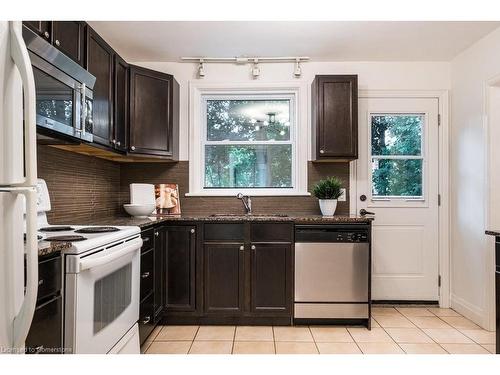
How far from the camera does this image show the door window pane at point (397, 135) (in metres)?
3.69

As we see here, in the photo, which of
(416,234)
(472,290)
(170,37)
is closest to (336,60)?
(170,37)

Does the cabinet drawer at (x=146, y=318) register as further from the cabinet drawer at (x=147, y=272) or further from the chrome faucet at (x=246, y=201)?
the chrome faucet at (x=246, y=201)

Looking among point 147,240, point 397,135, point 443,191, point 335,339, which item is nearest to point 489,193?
point 443,191

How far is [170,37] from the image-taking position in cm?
311

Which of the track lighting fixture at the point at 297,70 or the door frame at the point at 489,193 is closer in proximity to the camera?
the door frame at the point at 489,193

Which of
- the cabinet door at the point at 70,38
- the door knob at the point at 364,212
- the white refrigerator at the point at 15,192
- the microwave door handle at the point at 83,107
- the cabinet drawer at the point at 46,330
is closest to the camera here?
the white refrigerator at the point at 15,192

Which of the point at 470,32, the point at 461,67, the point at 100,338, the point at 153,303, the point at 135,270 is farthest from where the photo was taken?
the point at 461,67

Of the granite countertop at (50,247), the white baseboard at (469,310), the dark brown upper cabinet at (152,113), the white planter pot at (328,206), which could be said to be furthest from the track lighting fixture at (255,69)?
the white baseboard at (469,310)

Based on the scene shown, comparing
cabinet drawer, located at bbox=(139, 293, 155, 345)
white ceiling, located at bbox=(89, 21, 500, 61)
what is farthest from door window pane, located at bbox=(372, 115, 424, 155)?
cabinet drawer, located at bbox=(139, 293, 155, 345)

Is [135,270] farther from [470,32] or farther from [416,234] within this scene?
[470,32]

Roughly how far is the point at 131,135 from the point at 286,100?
5.33 feet

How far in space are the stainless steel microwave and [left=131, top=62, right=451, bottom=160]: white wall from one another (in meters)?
1.53

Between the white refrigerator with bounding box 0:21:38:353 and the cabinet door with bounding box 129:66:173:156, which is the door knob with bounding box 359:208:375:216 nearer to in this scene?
the cabinet door with bounding box 129:66:173:156

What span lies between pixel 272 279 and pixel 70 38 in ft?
7.53
